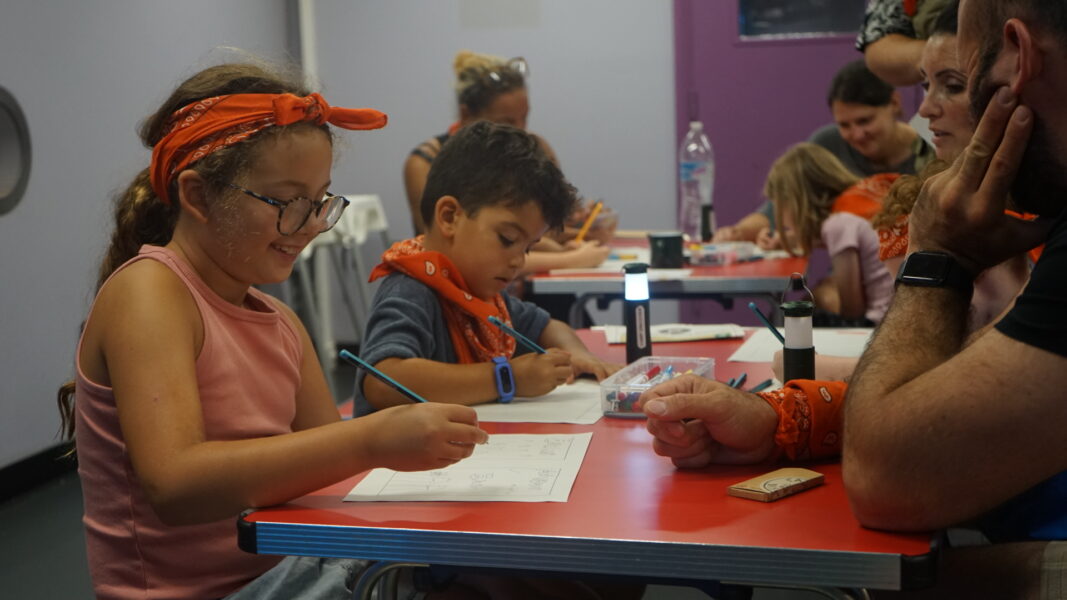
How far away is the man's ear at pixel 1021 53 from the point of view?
3.63ft

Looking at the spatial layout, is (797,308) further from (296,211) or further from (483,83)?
(483,83)

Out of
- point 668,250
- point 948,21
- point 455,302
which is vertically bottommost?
point 668,250

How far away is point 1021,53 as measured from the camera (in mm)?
1116

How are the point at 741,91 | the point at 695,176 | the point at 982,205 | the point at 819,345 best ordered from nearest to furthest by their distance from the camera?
the point at 982,205 → the point at 819,345 → the point at 695,176 → the point at 741,91

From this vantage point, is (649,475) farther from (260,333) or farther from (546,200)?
(546,200)

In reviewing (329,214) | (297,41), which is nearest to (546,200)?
(329,214)

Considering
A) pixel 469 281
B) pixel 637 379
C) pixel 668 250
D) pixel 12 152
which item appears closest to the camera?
pixel 637 379

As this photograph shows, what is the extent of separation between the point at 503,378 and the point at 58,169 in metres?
2.97

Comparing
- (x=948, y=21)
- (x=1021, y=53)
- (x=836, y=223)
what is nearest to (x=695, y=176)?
(x=836, y=223)

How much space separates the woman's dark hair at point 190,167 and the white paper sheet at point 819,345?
3.53 feet

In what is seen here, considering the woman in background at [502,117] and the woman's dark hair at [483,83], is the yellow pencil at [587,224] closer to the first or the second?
the woman in background at [502,117]

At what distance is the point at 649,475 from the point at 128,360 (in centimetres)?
65

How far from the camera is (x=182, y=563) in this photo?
4.56 ft

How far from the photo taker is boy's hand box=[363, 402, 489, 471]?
125 centimetres
